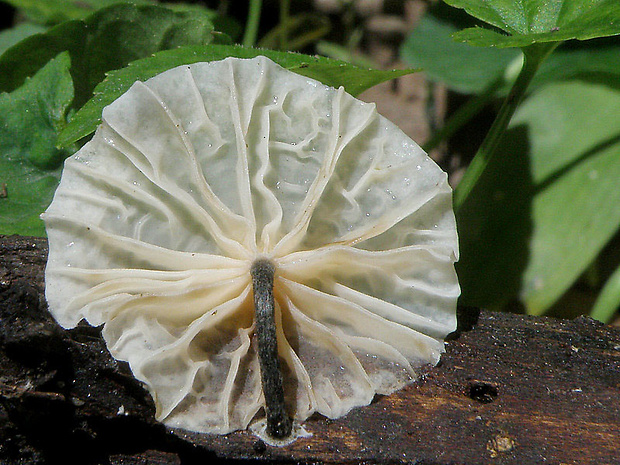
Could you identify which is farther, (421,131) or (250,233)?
(421,131)

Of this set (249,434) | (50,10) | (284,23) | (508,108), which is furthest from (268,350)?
(284,23)

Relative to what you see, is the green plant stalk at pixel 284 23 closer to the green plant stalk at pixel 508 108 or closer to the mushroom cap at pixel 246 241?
the green plant stalk at pixel 508 108

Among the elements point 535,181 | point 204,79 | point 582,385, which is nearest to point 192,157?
point 204,79

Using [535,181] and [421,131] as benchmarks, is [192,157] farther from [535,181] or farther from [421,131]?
[421,131]

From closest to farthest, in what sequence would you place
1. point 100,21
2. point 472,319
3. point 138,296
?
1. point 138,296
2. point 472,319
3. point 100,21

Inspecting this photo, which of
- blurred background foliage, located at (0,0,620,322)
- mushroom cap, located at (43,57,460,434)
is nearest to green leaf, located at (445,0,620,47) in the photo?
blurred background foliage, located at (0,0,620,322)

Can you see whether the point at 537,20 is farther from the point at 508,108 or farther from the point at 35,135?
the point at 35,135

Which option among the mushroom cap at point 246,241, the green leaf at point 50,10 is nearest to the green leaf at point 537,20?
the mushroom cap at point 246,241
